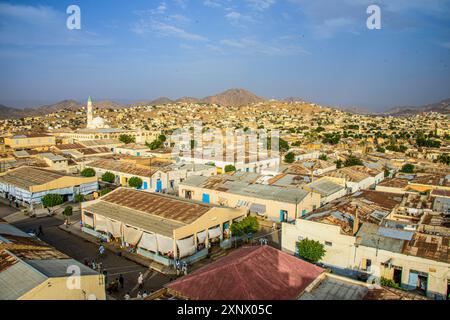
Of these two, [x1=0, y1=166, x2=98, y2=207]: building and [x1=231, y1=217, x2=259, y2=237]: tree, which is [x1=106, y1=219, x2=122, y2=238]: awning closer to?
[x1=231, y1=217, x2=259, y2=237]: tree

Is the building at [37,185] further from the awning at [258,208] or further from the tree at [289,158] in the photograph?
the tree at [289,158]

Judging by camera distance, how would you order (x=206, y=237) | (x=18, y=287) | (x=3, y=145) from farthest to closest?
(x=3, y=145) → (x=206, y=237) → (x=18, y=287)

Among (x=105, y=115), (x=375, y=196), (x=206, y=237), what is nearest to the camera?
(x=206, y=237)

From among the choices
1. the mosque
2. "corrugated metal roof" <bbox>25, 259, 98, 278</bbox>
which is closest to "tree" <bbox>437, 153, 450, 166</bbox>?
"corrugated metal roof" <bbox>25, 259, 98, 278</bbox>

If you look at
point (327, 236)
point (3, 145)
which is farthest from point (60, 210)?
point (3, 145)

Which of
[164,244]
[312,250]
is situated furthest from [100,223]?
[312,250]

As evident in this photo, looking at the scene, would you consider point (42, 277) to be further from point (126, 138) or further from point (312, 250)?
point (126, 138)
